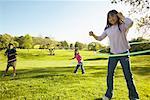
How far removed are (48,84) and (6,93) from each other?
2.49m

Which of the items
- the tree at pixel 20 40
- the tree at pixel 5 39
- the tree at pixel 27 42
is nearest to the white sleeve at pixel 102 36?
the tree at pixel 5 39


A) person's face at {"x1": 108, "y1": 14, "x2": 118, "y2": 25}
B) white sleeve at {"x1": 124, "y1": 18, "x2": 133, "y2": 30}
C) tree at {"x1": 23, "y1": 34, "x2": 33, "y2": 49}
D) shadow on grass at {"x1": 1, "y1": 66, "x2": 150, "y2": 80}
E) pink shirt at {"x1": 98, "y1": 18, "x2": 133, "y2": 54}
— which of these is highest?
tree at {"x1": 23, "y1": 34, "x2": 33, "y2": 49}

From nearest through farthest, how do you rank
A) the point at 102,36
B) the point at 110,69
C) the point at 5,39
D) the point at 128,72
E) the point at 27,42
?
the point at 128,72
the point at 110,69
the point at 102,36
the point at 5,39
the point at 27,42

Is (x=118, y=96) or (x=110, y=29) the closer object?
(x=110, y=29)

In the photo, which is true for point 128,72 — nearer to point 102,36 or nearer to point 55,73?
point 102,36

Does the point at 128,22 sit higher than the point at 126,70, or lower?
higher

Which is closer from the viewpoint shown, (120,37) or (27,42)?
(120,37)

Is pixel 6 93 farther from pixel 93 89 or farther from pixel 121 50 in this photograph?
pixel 121 50

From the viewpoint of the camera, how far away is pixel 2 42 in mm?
99875

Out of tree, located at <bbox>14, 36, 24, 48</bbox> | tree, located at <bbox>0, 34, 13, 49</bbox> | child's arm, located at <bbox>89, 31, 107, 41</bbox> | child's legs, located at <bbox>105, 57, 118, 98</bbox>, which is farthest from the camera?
tree, located at <bbox>14, 36, 24, 48</bbox>

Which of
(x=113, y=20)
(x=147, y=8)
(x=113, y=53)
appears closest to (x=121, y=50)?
(x=113, y=53)

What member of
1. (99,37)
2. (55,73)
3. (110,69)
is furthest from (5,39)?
(110,69)

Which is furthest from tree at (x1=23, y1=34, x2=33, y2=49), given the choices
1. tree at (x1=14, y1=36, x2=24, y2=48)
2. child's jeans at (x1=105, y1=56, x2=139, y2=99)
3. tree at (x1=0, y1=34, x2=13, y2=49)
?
child's jeans at (x1=105, y1=56, x2=139, y2=99)

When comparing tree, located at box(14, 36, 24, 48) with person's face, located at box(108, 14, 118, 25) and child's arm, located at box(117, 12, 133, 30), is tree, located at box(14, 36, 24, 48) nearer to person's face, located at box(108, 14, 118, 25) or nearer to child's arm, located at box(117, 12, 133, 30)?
person's face, located at box(108, 14, 118, 25)
